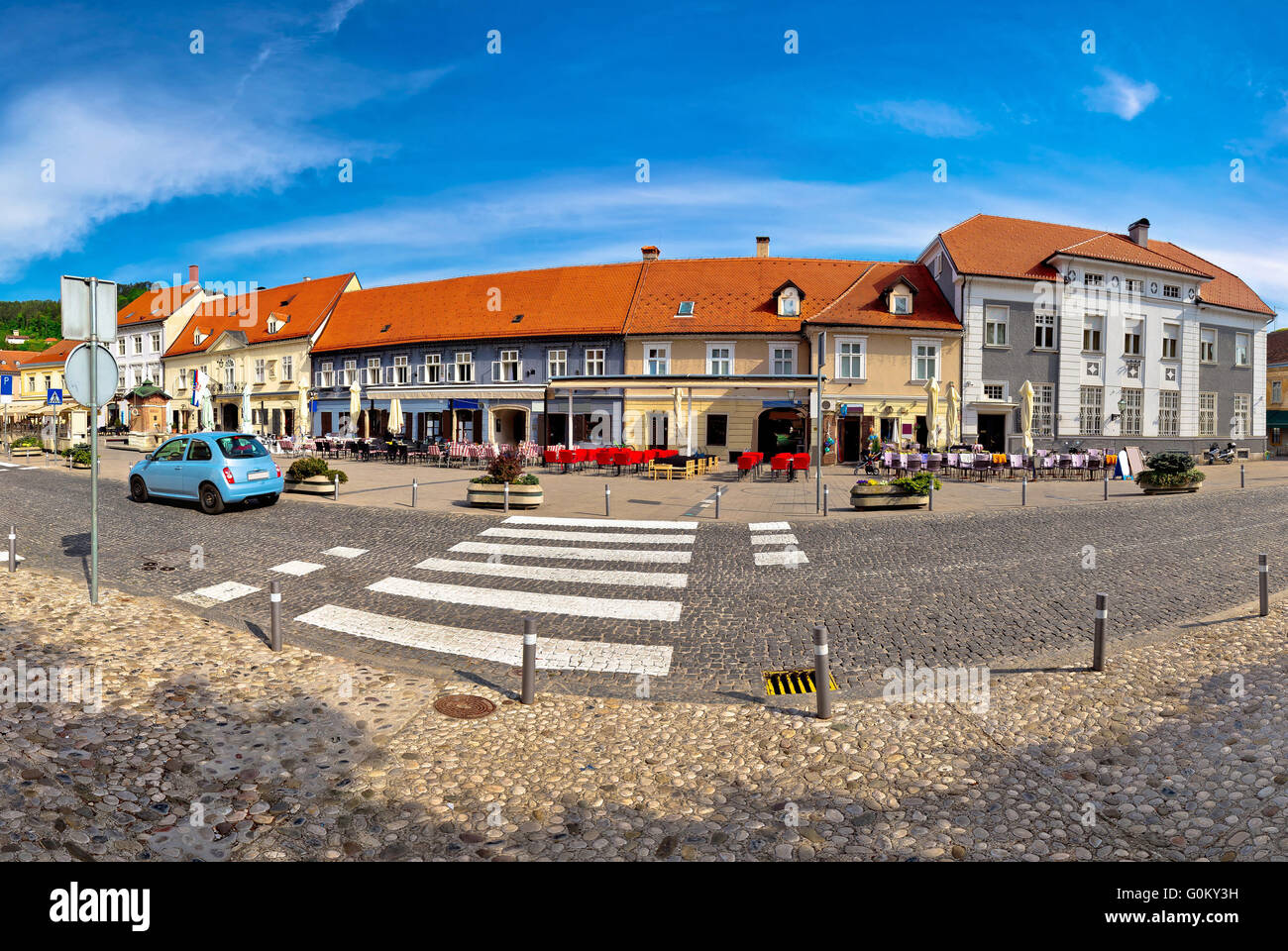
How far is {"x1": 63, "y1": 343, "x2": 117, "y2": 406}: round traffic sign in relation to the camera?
27.1ft

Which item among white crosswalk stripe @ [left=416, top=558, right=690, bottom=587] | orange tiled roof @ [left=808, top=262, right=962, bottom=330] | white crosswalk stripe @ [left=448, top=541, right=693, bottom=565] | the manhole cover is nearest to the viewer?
the manhole cover

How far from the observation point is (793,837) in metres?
3.96

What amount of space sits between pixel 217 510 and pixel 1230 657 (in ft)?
58.3

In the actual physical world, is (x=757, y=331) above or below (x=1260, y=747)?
above

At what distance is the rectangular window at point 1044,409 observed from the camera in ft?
114

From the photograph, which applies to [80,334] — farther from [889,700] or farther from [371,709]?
[889,700]

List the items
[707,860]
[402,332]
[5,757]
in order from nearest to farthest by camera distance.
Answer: [707,860]
[5,757]
[402,332]

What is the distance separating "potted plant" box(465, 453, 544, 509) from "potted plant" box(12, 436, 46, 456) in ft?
105

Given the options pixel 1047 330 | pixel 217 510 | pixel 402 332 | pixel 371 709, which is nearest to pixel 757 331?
pixel 1047 330

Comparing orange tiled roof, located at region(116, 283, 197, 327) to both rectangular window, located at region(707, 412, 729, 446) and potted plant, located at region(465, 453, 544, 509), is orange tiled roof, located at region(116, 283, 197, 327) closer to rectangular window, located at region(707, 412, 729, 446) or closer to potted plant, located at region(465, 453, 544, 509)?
rectangular window, located at region(707, 412, 729, 446)

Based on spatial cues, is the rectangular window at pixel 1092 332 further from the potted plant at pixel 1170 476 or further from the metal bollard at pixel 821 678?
the metal bollard at pixel 821 678

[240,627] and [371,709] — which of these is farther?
[240,627]

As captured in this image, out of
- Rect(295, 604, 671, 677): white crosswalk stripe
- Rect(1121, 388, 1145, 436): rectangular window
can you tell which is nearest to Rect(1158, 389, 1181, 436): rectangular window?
Rect(1121, 388, 1145, 436): rectangular window

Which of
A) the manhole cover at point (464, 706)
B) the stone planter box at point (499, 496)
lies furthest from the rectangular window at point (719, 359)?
the manhole cover at point (464, 706)
